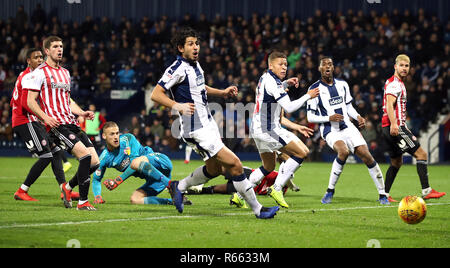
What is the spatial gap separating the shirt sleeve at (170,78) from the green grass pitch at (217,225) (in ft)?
4.97

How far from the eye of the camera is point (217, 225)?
7.22 metres

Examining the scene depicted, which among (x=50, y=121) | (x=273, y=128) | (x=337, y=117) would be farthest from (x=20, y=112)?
(x=337, y=117)

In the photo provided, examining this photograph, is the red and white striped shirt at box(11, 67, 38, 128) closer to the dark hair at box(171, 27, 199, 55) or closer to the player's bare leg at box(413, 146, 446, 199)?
the dark hair at box(171, 27, 199, 55)

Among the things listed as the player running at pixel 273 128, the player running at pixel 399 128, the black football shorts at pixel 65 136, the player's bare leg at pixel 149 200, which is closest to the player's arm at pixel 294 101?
the player running at pixel 273 128

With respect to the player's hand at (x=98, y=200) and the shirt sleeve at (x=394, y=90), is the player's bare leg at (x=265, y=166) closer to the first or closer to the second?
the player's hand at (x=98, y=200)

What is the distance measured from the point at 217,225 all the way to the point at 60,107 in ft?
9.81

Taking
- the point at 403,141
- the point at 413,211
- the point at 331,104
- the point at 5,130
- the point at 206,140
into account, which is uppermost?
the point at 331,104

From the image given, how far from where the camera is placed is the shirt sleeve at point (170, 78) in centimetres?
759

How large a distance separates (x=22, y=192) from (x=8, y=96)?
17.8 metres

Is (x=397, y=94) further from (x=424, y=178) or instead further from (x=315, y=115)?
(x=424, y=178)

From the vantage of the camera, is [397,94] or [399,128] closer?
[397,94]

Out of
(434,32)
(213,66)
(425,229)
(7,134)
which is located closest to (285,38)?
(213,66)

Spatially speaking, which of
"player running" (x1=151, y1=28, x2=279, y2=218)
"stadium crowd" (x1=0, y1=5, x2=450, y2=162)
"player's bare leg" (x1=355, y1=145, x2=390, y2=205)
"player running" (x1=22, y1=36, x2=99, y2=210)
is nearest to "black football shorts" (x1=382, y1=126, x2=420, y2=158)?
"player's bare leg" (x1=355, y1=145, x2=390, y2=205)

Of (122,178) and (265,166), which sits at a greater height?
(265,166)
